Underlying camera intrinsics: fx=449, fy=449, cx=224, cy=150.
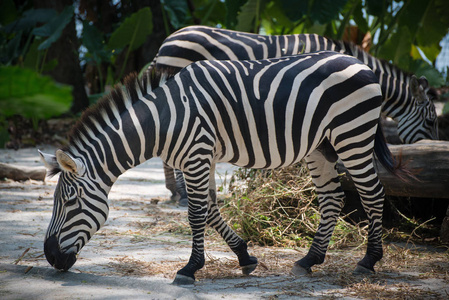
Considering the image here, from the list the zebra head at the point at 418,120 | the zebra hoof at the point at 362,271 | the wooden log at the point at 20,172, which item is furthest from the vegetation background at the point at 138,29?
the zebra head at the point at 418,120

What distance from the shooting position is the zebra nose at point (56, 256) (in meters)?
3.20

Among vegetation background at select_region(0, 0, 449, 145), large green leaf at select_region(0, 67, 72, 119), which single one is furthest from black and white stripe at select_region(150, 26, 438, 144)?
large green leaf at select_region(0, 67, 72, 119)

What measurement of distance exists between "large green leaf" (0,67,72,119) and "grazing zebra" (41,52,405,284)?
2202 mm

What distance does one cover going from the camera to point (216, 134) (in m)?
3.43

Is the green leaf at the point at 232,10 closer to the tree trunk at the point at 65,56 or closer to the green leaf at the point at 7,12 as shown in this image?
the tree trunk at the point at 65,56

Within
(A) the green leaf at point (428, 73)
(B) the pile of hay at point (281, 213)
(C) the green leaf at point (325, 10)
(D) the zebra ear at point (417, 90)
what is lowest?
(B) the pile of hay at point (281, 213)

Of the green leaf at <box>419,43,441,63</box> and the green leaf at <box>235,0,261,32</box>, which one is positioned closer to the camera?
the green leaf at <box>235,0,261,32</box>

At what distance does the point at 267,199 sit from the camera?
4750 millimetres

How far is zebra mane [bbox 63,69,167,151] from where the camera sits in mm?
3404

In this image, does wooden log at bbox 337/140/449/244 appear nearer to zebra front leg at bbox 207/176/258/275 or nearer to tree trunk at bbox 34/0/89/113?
zebra front leg at bbox 207/176/258/275

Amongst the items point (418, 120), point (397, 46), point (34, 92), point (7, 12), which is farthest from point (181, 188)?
point (7, 12)

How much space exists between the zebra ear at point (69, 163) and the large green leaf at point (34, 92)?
2190 mm

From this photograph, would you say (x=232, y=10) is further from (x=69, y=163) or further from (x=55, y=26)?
(x=69, y=163)

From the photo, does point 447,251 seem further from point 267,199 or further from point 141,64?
point 141,64
